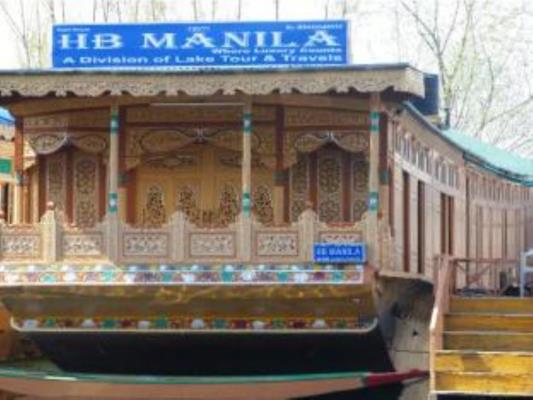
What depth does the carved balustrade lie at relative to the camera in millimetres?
15781

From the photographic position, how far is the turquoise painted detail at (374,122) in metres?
16.0

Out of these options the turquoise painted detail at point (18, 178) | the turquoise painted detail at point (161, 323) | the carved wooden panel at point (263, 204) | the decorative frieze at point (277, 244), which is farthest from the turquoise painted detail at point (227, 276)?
the turquoise painted detail at point (18, 178)

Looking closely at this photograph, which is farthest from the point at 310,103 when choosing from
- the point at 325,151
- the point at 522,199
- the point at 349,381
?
the point at 522,199

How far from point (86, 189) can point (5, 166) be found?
4267mm

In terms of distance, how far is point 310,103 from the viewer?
16.9m

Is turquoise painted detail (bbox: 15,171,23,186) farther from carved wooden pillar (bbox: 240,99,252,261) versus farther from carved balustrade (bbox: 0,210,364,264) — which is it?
carved wooden pillar (bbox: 240,99,252,261)

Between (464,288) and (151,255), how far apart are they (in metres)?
7.91

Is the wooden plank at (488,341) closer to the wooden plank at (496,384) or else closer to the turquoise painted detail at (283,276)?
the wooden plank at (496,384)

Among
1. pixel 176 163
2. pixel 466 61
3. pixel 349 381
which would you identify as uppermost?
pixel 466 61

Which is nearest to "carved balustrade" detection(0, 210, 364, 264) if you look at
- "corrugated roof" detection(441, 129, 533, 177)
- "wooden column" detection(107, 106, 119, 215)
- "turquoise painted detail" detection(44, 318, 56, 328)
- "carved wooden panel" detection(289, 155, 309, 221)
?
"wooden column" detection(107, 106, 119, 215)

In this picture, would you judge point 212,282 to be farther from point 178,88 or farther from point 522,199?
point 522,199

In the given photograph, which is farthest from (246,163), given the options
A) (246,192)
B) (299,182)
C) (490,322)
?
(490,322)

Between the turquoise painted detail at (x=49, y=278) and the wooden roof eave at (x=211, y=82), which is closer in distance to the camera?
the wooden roof eave at (x=211, y=82)

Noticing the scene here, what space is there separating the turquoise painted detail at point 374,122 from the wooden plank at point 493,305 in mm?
2808
